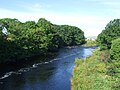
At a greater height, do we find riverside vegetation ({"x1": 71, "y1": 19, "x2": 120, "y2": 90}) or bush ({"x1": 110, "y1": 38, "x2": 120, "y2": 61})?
bush ({"x1": 110, "y1": 38, "x2": 120, "y2": 61})

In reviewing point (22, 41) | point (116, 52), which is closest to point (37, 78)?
point (116, 52)

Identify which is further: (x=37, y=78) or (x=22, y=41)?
(x=22, y=41)

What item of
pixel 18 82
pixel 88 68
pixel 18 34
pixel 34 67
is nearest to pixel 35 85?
pixel 18 82

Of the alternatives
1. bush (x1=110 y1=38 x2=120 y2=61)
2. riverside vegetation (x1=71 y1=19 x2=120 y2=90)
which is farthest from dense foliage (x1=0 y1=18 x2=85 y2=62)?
bush (x1=110 y1=38 x2=120 y2=61)

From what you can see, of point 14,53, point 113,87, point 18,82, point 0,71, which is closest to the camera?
point 113,87

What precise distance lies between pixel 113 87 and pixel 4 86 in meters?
Result: 24.3

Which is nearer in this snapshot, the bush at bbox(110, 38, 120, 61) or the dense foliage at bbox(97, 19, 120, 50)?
the bush at bbox(110, 38, 120, 61)

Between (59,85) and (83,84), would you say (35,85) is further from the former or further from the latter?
(83,84)

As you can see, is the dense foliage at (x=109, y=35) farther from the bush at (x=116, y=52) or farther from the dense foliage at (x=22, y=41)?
the bush at (x=116, y=52)

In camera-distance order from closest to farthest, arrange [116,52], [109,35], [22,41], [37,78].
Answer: [37,78] → [116,52] → [22,41] → [109,35]

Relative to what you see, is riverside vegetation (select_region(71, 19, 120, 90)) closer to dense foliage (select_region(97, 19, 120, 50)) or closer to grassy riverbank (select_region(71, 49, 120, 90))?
grassy riverbank (select_region(71, 49, 120, 90))

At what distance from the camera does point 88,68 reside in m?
63.9

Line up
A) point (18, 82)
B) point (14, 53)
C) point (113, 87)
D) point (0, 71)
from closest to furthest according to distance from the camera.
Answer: point (113, 87)
point (18, 82)
point (0, 71)
point (14, 53)

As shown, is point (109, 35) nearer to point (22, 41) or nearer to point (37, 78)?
point (22, 41)
